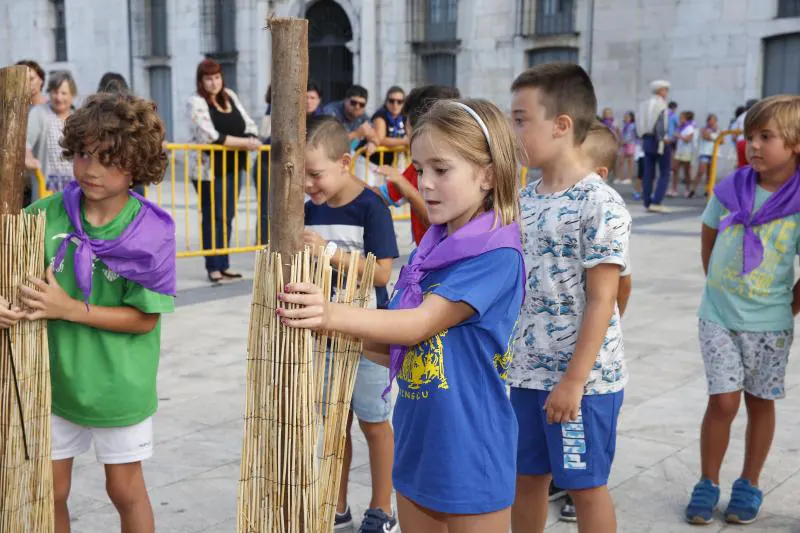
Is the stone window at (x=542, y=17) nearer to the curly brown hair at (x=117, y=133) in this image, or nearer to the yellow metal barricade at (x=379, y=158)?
the yellow metal barricade at (x=379, y=158)

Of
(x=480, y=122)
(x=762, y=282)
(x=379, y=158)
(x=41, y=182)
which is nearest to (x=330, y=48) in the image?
(x=379, y=158)

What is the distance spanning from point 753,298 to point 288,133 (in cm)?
209

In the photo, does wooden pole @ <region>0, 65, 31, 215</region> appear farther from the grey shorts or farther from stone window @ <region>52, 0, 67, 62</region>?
A: stone window @ <region>52, 0, 67, 62</region>

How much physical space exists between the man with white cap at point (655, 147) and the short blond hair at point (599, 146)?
1176 cm

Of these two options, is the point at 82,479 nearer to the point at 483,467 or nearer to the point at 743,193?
the point at 483,467

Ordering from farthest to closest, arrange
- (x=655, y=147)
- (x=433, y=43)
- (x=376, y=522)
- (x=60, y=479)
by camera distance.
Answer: (x=433, y=43) → (x=655, y=147) → (x=376, y=522) → (x=60, y=479)

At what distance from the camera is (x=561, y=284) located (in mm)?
2709

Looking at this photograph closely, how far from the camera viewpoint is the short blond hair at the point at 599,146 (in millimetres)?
2885

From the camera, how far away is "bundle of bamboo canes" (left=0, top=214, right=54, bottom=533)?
2.48 m

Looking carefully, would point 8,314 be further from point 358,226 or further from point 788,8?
point 788,8

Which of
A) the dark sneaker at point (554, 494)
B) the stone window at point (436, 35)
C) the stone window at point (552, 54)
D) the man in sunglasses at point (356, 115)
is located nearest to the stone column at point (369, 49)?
the stone window at point (436, 35)

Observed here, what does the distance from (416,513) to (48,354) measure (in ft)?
3.61

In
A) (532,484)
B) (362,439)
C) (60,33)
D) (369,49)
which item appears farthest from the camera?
(60,33)

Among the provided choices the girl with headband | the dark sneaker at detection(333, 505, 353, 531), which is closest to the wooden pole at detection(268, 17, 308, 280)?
the girl with headband
